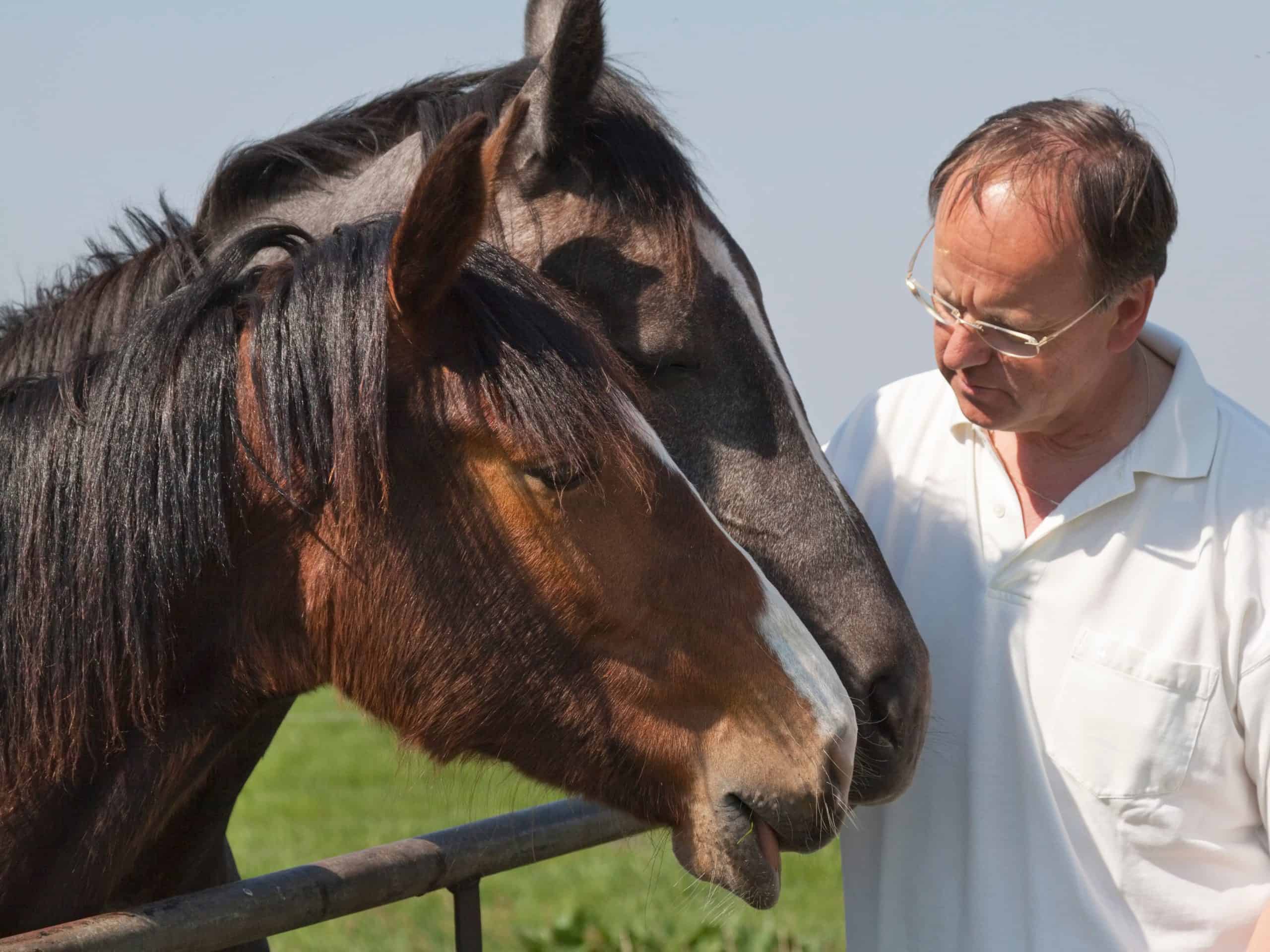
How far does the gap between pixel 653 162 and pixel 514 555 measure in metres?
1.14

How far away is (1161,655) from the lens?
7.45ft

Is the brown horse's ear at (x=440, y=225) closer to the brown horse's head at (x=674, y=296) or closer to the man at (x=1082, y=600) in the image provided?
the brown horse's head at (x=674, y=296)

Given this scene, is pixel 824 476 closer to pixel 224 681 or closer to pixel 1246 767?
pixel 1246 767

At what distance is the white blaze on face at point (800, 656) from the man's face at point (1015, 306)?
0.64 metres

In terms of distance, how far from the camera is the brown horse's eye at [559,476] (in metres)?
2.03

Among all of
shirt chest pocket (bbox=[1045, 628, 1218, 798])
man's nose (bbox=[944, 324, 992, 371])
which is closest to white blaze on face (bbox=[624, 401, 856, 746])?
shirt chest pocket (bbox=[1045, 628, 1218, 798])

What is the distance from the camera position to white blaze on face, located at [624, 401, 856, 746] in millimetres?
2102

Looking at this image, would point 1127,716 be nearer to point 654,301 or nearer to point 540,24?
point 654,301

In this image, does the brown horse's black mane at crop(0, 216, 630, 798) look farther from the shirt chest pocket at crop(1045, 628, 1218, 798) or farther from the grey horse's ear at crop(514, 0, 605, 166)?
the shirt chest pocket at crop(1045, 628, 1218, 798)

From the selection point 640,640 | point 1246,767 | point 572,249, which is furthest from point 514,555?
point 1246,767

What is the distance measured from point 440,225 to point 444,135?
1.02 m

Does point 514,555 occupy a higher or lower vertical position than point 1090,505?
higher

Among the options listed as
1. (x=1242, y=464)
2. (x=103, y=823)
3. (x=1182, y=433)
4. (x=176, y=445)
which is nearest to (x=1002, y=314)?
(x=1182, y=433)

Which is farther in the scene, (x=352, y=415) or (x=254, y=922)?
(x=352, y=415)
